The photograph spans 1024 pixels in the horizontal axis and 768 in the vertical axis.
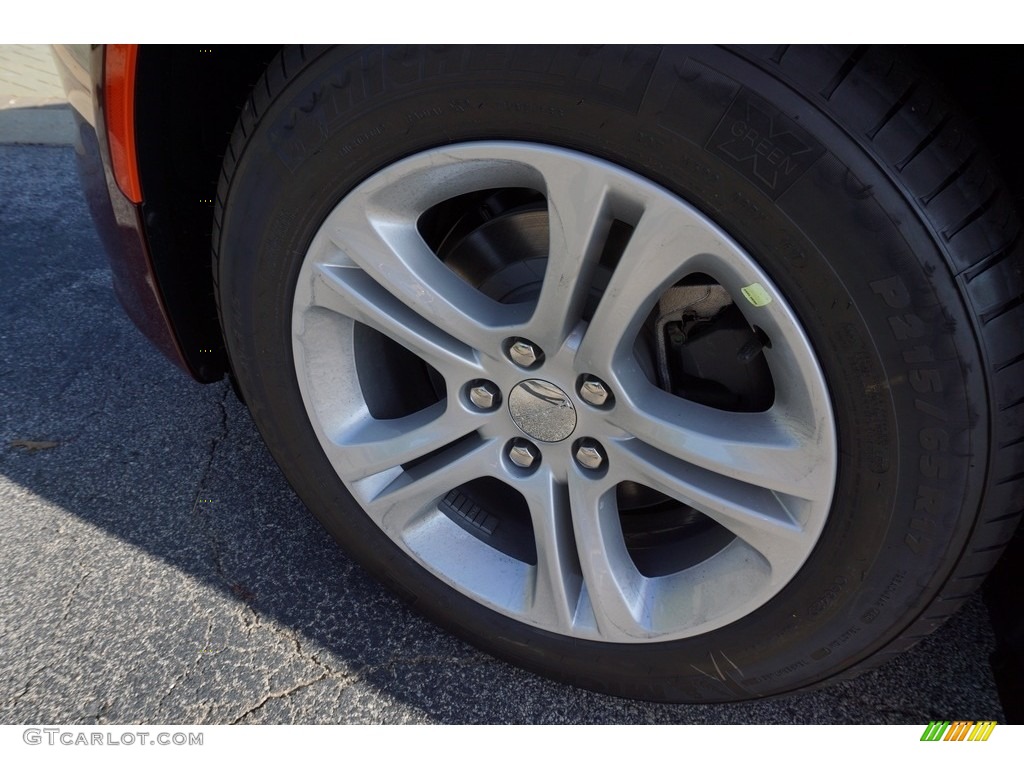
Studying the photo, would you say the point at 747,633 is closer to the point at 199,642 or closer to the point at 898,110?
the point at 898,110

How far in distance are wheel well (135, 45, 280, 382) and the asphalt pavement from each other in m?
0.51

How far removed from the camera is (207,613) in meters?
1.70

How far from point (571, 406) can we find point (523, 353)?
4.5 inches

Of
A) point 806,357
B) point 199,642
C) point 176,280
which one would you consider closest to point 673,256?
point 806,357

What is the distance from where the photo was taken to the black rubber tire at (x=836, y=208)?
963 millimetres

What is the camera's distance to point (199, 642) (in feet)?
5.40

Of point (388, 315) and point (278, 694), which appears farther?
point (278, 694)

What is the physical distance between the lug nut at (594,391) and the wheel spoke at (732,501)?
0.27 ft
